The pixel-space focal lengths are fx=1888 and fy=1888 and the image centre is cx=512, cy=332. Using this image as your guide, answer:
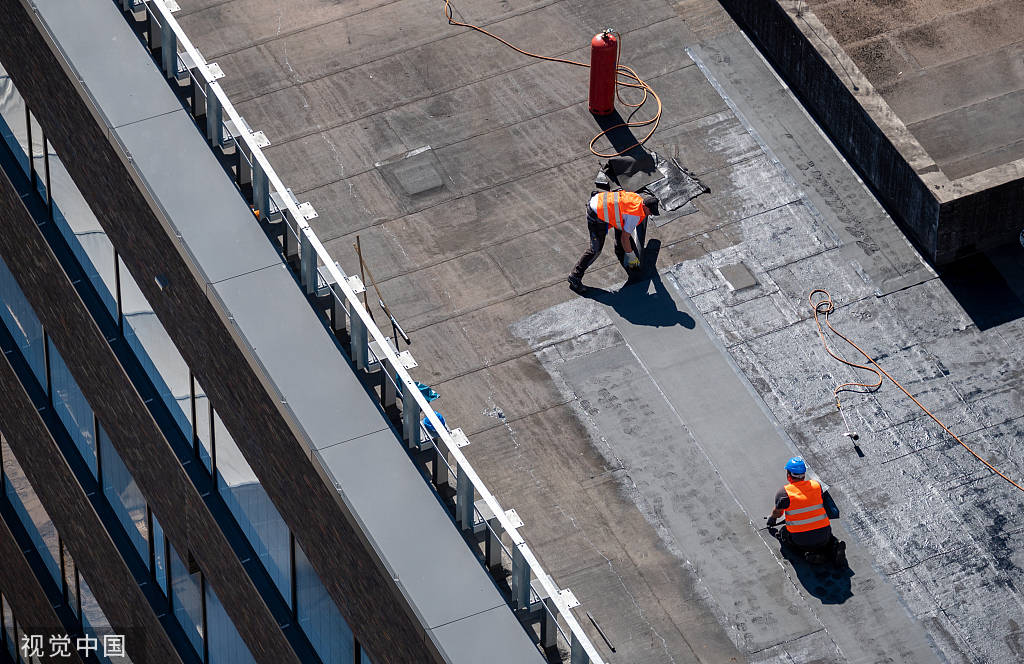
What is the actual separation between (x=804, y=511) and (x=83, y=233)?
919 cm

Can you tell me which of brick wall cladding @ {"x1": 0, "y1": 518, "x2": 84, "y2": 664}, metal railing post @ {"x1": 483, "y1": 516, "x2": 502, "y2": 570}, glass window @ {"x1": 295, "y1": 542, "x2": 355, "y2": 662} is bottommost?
brick wall cladding @ {"x1": 0, "y1": 518, "x2": 84, "y2": 664}

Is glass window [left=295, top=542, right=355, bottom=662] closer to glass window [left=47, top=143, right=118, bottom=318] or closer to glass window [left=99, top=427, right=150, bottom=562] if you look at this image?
glass window [left=99, top=427, right=150, bottom=562]

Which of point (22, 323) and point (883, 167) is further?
point (883, 167)

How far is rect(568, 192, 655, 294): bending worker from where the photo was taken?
87.1ft

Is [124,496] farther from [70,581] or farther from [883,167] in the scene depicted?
[883,167]

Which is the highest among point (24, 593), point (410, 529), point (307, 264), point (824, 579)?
point (307, 264)

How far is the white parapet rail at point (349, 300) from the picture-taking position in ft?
52.9

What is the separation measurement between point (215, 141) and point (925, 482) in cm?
994

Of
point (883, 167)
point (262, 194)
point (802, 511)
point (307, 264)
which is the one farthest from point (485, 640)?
point (883, 167)

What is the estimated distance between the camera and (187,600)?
2131cm

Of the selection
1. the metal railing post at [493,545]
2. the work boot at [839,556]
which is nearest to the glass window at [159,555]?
the metal railing post at [493,545]

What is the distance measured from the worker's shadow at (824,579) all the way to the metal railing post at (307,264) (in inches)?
304

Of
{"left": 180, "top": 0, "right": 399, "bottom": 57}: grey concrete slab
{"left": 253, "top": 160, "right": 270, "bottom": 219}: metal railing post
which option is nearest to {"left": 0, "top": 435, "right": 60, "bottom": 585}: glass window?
{"left": 253, "top": 160, "right": 270, "bottom": 219}: metal railing post

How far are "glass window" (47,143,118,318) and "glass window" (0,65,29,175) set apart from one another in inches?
31.8
